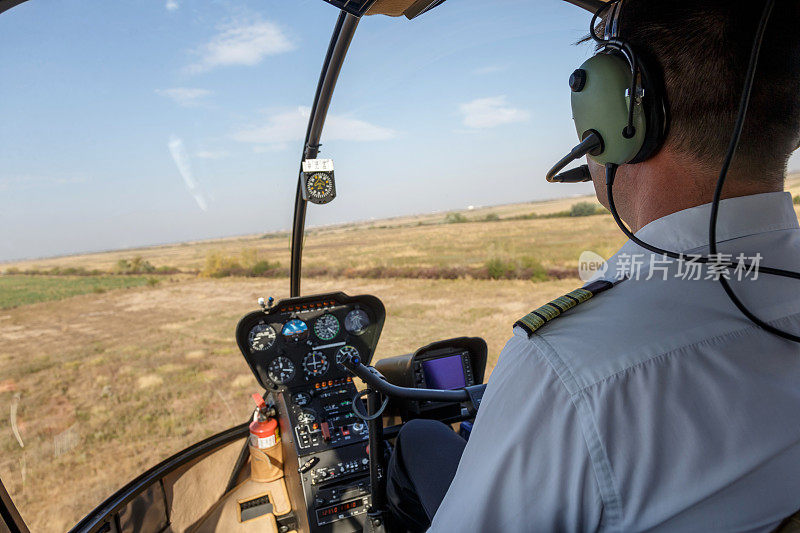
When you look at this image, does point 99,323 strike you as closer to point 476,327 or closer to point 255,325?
point 255,325

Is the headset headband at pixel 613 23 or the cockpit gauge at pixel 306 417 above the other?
the headset headband at pixel 613 23

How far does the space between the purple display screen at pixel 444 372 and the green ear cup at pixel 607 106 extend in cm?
167

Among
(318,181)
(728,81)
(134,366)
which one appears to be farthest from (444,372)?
(134,366)

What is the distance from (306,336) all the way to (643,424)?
6.78 feet

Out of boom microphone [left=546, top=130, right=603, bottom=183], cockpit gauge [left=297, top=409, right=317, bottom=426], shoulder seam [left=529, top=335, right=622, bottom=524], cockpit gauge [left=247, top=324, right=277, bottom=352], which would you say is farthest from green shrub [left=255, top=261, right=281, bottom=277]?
shoulder seam [left=529, top=335, right=622, bottom=524]

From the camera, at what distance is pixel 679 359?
515mm

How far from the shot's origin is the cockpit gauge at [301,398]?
2270mm

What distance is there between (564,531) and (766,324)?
37 centimetres

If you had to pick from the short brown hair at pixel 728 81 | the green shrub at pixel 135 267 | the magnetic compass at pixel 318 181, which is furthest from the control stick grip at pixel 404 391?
the green shrub at pixel 135 267

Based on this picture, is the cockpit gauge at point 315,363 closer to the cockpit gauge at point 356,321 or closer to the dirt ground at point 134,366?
the cockpit gauge at point 356,321

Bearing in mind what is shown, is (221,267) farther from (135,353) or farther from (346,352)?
(346,352)

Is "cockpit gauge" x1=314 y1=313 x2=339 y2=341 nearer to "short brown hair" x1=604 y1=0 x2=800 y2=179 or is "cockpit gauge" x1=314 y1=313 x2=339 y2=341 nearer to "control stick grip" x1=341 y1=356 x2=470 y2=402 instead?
"control stick grip" x1=341 y1=356 x2=470 y2=402

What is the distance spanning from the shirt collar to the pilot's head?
0.02 metres

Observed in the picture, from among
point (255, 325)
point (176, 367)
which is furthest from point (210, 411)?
point (255, 325)
